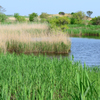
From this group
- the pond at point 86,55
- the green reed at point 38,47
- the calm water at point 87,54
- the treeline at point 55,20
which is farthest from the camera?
the treeline at point 55,20

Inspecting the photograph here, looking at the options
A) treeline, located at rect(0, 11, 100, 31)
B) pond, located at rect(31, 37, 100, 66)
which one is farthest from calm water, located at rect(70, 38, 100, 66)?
treeline, located at rect(0, 11, 100, 31)

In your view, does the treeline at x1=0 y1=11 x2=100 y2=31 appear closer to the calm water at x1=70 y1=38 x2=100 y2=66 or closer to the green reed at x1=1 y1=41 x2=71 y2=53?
the calm water at x1=70 y1=38 x2=100 y2=66

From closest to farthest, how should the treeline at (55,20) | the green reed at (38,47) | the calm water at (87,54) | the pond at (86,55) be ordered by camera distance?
1. the pond at (86,55)
2. the calm water at (87,54)
3. the green reed at (38,47)
4. the treeline at (55,20)

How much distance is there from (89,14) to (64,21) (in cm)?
7579

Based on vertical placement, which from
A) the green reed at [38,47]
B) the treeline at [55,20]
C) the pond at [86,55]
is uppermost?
the treeline at [55,20]

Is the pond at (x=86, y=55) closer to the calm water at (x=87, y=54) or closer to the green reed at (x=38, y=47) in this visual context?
the calm water at (x=87, y=54)

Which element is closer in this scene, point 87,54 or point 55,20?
point 87,54

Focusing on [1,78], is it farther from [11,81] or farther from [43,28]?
[43,28]

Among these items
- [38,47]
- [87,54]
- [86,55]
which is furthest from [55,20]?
[86,55]

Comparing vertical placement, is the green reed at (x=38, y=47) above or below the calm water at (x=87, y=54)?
above

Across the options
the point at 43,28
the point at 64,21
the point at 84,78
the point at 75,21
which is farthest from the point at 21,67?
the point at 75,21

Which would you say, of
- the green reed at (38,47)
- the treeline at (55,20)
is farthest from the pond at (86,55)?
the treeline at (55,20)

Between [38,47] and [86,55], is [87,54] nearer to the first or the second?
[86,55]

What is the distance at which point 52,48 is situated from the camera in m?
12.1
